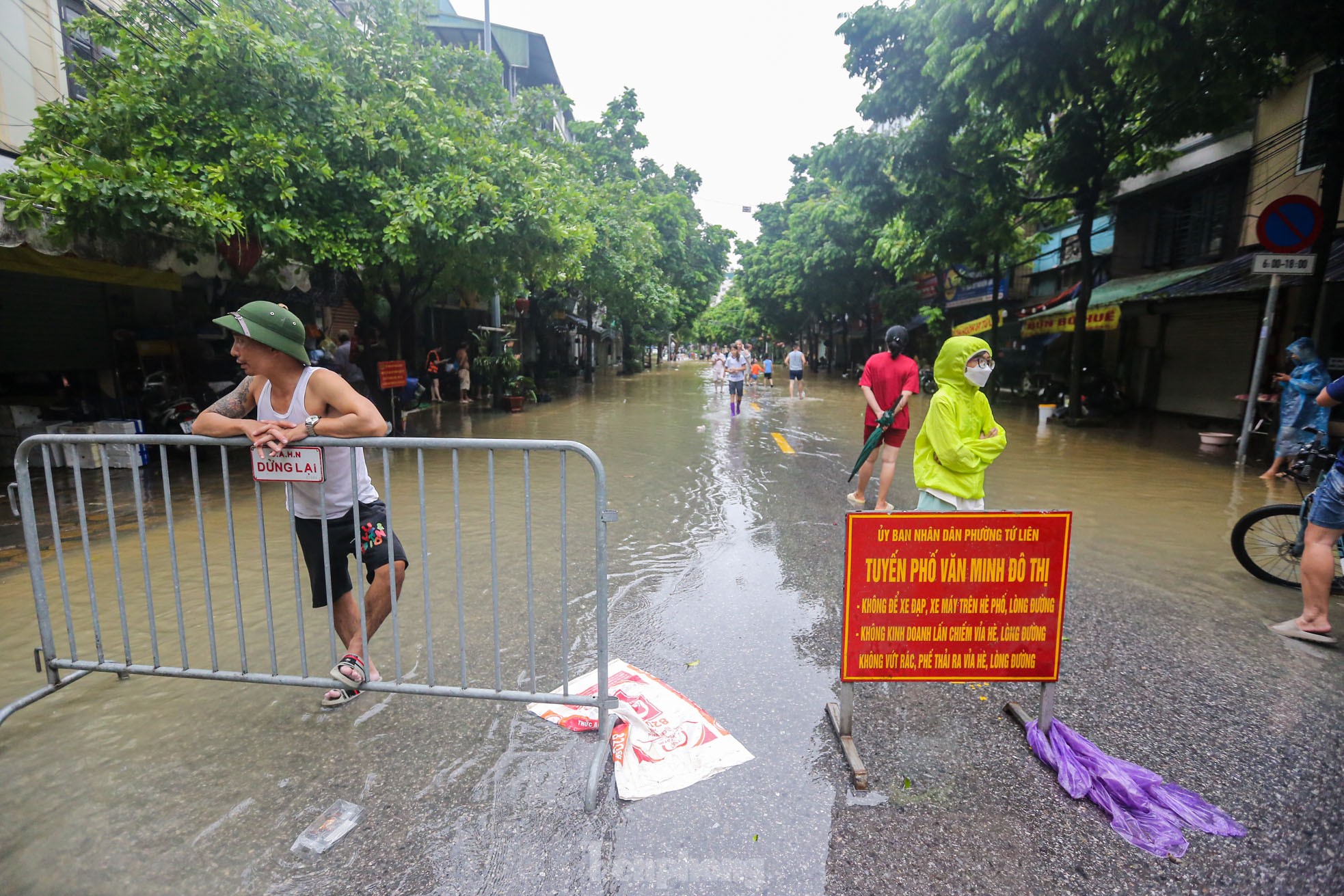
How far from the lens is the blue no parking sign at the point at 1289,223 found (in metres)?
8.29

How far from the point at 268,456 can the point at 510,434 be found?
1028cm

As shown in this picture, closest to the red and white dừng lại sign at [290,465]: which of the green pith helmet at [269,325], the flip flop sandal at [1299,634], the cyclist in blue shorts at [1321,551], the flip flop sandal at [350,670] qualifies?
the green pith helmet at [269,325]

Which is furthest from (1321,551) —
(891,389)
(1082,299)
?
(1082,299)

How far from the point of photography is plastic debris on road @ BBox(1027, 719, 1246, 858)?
2465 mm

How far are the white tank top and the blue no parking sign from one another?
10.2 metres

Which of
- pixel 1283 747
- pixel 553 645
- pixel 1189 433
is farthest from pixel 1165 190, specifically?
pixel 553 645

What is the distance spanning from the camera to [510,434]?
13.2 m

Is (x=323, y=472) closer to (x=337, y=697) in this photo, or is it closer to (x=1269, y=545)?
(x=337, y=697)

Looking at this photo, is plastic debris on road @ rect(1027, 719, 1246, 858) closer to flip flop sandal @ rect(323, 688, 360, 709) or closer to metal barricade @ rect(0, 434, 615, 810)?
metal barricade @ rect(0, 434, 615, 810)

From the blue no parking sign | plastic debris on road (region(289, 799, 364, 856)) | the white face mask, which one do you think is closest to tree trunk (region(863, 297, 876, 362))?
the blue no parking sign

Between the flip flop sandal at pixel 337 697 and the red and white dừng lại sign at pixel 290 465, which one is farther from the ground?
the red and white dừng lại sign at pixel 290 465

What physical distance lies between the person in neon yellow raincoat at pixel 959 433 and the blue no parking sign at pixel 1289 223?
700 centimetres

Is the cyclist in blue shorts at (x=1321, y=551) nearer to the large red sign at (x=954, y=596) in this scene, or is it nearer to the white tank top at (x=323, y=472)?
the large red sign at (x=954, y=596)

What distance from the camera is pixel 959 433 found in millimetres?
4043
